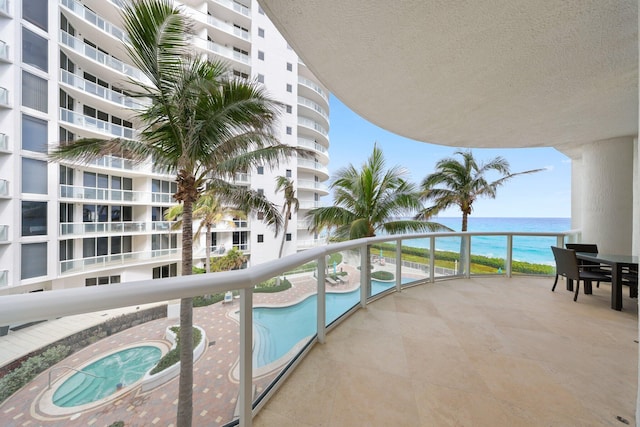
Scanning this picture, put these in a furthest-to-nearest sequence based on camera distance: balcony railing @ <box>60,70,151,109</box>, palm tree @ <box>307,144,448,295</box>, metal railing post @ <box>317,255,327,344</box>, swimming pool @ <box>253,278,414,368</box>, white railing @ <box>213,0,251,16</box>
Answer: white railing @ <box>213,0,251,16</box>, balcony railing @ <box>60,70,151,109</box>, palm tree @ <box>307,144,448,295</box>, metal railing post @ <box>317,255,327,344</box>, swimming pool @ <box>253,278,414,368</box>

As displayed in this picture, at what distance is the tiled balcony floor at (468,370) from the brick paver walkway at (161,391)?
0.47m

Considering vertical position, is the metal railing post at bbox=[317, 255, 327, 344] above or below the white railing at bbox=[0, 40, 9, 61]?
below

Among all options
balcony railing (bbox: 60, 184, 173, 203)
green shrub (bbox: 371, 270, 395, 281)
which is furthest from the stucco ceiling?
balcony railing (bbox: 60, 184, 173, 203)

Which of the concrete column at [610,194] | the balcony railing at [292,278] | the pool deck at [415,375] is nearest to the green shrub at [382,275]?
the balcony railing at [292,278]

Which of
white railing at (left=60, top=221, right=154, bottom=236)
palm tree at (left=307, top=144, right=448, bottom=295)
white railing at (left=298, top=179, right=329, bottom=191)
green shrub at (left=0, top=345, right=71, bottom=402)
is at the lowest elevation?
white railing at (left=60, top=221, right=154, bottom=236)

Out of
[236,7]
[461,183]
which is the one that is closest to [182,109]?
[461,183]

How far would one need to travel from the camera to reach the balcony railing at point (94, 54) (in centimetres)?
1194

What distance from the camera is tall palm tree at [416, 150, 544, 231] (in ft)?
31.9

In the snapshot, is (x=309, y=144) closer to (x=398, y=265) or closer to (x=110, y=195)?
(x=110, y=195)

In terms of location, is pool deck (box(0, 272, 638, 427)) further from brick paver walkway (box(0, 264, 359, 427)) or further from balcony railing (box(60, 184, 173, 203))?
balcony railing (box(60, 184, 173, 203))

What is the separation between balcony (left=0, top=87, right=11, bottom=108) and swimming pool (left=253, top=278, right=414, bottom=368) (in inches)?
645

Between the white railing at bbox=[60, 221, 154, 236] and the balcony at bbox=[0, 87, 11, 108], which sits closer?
the balcony at bbox=[0, 87, 11, 108]

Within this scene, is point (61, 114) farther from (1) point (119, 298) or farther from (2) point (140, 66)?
Answer: (1) point (119, 298)

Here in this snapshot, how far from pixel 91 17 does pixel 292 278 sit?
68.7 ft
